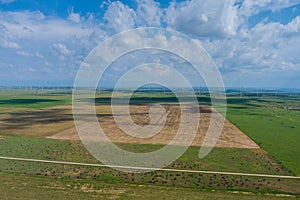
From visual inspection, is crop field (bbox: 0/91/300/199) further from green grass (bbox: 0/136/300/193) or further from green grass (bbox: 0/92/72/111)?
green grass (bbox: 0/92/72/111)

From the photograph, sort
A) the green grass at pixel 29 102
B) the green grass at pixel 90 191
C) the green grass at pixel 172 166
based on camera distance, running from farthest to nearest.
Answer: the green grass at pixel 29 102
the green grass at pixel 172 166
the green grass at pixel 90 191

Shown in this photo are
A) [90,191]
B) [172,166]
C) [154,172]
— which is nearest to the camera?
[90,191]

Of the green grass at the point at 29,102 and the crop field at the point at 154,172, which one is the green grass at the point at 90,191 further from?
the green grass at the point at 29,102

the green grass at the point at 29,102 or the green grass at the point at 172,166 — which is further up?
the green grass at the point at 29,102

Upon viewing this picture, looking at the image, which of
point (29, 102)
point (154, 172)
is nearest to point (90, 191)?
point (154, 172)

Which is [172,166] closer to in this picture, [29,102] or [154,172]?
[154,172]

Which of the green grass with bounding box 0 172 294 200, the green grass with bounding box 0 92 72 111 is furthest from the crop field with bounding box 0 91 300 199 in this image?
the green grass with bounding box 0 92 72 111

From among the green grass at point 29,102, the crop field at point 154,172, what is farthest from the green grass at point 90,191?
the green grass at point 29,102

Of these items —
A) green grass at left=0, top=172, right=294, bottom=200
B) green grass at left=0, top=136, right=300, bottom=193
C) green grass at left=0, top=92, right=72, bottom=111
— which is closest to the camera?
green grass at left=0, top=172, right=294, bottom=200

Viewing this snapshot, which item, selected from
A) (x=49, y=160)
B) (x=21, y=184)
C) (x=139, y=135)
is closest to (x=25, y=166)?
(x=49, y=160)

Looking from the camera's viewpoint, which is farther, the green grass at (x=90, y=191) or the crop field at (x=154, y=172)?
the crop field at (x=154, y=172)

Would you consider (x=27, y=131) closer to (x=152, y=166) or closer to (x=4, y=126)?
(x=4, y=126)
